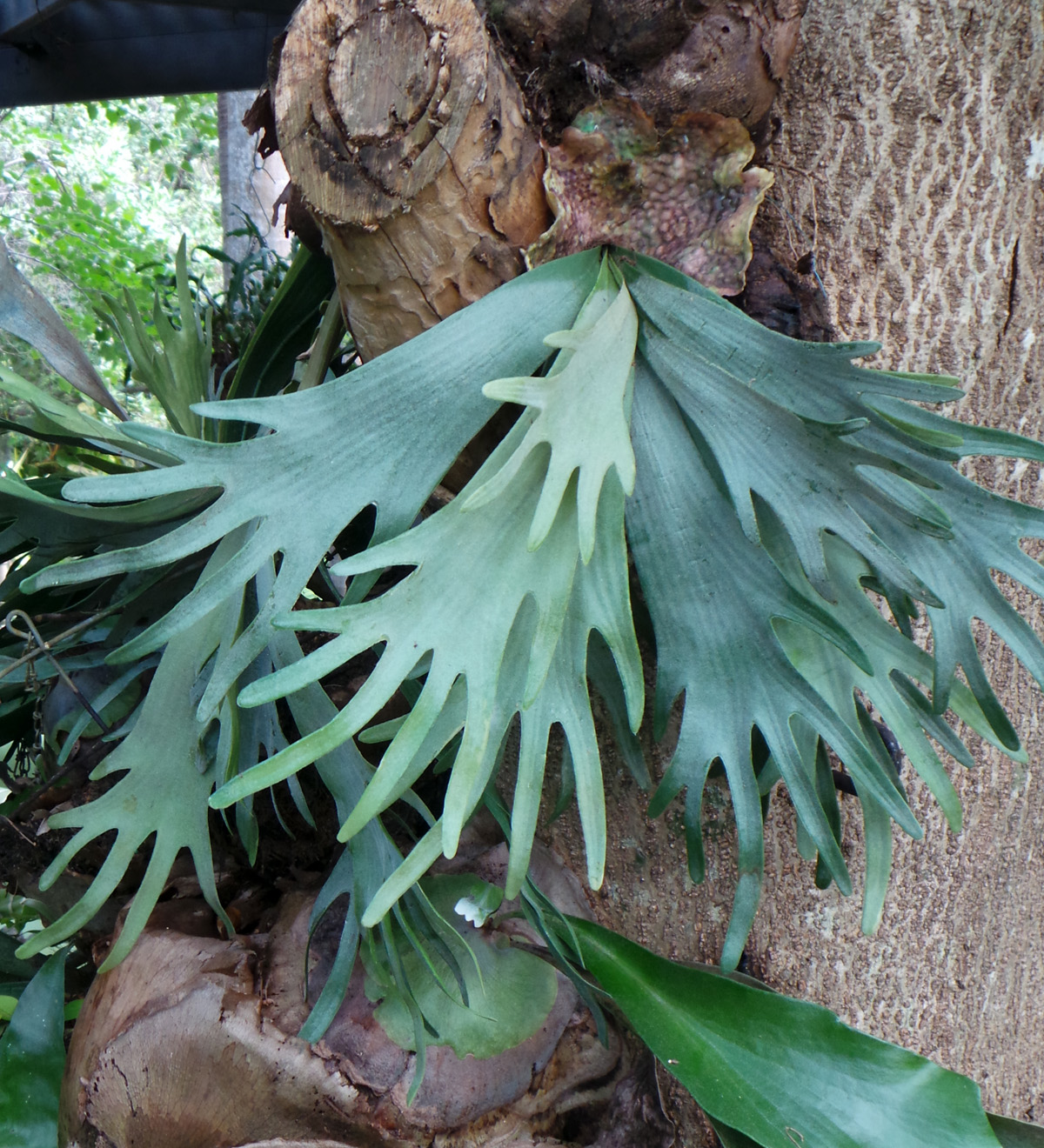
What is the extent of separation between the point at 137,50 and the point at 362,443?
154 cm

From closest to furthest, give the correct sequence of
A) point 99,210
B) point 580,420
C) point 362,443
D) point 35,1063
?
point 580,420 < point 362,443 < point 35,1063 < point 99,210

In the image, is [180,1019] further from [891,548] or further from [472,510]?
[891,548]

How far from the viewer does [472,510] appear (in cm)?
62

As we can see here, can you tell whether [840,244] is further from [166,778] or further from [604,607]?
[166,778]

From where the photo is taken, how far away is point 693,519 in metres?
0.71

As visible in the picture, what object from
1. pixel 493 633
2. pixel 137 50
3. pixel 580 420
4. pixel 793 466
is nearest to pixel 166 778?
pixel 493 633

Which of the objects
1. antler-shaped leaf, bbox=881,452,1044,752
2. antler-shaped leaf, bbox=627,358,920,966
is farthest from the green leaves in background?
antler-shaped leaf, bbox=881,452,1044,752

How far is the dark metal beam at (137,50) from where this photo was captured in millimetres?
1671

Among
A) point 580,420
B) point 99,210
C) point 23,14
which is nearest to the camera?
point 580,420

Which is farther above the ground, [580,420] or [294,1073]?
[580,420]

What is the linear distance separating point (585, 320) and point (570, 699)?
1.03 ft

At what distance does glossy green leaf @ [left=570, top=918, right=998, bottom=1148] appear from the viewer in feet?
2.18

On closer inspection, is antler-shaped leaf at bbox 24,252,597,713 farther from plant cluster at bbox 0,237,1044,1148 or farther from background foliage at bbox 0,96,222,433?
background foliage at bbox 0,96,222,433

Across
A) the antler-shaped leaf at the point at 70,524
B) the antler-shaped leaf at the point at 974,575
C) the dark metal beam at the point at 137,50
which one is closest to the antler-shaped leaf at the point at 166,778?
the antler-shaped leaf at the point at 70,524
